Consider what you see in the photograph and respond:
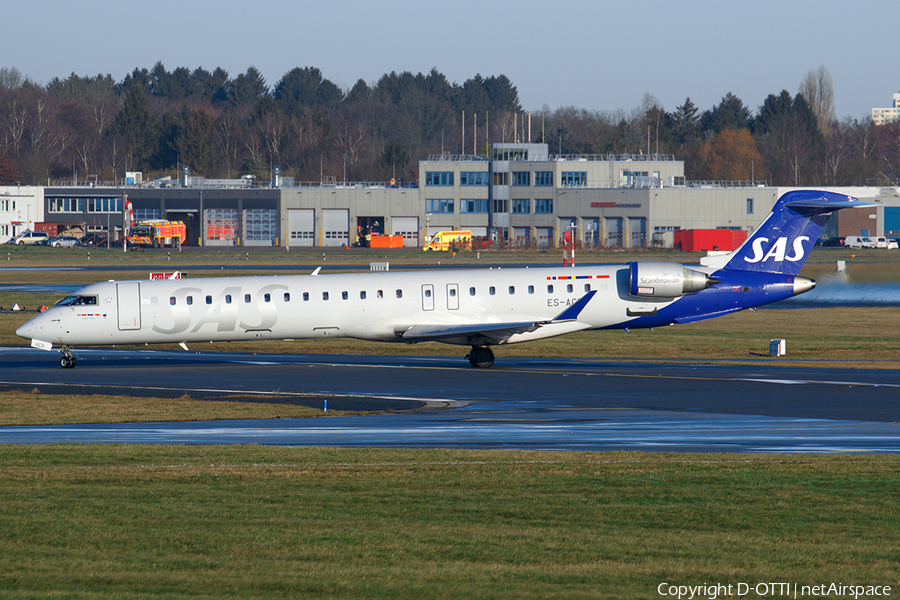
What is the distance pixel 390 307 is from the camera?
31.1 metres

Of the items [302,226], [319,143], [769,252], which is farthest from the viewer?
[319,143]

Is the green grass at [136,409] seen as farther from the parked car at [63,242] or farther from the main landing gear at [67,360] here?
the parked car at [63,242]

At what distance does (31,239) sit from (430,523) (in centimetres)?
12819

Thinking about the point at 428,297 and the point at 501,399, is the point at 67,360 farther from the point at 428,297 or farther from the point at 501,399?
the point at 501,399

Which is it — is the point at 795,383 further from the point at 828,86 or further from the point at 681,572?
the point at 828,86

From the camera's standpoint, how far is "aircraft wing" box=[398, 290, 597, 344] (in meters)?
30.6

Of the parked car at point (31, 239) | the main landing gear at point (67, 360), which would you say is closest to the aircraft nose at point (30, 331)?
the main landing gear at point (67, 360)

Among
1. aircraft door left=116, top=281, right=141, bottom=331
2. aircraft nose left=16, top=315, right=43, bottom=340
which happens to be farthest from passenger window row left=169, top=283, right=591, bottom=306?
aircraft nose left=16, top=315, right=43, bottom=340

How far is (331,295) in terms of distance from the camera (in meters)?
31.2

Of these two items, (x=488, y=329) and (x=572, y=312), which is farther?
(x=572, y=312)

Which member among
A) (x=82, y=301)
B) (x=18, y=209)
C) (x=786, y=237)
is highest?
(x=18, y=209)

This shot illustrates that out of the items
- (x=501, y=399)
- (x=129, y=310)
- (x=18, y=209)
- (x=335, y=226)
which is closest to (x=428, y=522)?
(x=501, y=399)

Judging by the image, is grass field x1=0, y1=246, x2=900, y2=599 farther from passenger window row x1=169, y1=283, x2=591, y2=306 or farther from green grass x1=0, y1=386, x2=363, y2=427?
passenger window row x1=169, y1=283, x2=591, y2=306

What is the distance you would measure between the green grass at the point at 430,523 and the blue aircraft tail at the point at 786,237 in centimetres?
1777
